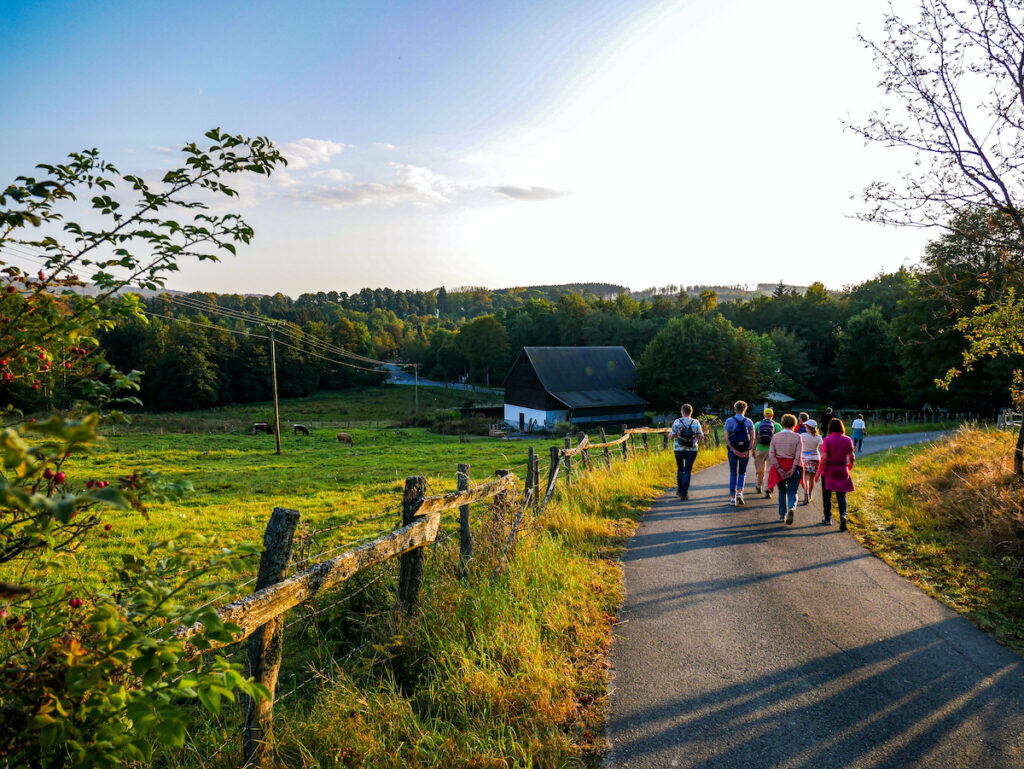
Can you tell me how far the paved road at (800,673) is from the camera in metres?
3.58

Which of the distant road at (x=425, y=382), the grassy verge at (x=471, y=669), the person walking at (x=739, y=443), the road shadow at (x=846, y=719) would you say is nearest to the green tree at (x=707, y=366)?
the distant road at (x=425, y=382)

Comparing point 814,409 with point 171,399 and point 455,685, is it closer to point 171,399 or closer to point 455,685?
point 455,685

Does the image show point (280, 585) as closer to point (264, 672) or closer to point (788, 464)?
point (264, 672)

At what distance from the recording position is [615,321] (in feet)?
257

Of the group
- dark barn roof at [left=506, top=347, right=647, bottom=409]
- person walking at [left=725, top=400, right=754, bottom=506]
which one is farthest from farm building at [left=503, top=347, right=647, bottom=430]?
person walking at [left=725, top=400, right=754, bottom=506]

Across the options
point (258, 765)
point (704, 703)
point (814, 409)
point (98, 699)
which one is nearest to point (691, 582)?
point (704, 703)

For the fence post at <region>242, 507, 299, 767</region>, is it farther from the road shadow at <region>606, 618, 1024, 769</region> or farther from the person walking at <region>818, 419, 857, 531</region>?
the person walking at <region>818, 419, 857, 531</region>

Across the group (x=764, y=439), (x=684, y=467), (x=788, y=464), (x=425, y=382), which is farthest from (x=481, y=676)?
(x=425, y=382)

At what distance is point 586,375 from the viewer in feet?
175

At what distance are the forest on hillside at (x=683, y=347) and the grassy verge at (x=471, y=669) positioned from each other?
28.3 feet

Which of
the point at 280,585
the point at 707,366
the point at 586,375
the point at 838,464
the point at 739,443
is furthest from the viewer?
the point at 586,375

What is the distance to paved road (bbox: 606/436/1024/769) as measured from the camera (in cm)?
358

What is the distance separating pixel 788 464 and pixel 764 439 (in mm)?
1953

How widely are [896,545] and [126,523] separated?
1472 cm
